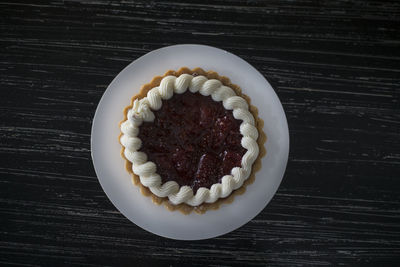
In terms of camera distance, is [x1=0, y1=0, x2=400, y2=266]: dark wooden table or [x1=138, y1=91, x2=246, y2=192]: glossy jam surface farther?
[x1=0, y1=0, x2=400, y2=266]: dark wooden table

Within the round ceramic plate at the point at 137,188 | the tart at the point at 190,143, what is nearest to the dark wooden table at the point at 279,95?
the round ceramic plate at the point at 137,188

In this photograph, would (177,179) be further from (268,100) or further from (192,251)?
(268,100)

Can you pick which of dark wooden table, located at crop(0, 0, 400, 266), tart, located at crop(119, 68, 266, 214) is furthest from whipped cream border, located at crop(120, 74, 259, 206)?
dark wooden table, located at crop(0, 0, 400, 266)

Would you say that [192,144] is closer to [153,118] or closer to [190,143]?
[190,143]

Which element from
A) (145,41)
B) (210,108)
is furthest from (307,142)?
(145,41)

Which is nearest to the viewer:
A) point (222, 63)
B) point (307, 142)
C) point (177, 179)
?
point (177, 179)

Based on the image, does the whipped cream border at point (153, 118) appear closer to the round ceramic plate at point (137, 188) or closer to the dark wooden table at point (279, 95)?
the round ceramic plate at point (137, 188)

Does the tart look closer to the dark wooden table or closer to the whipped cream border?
the whipped cream border
